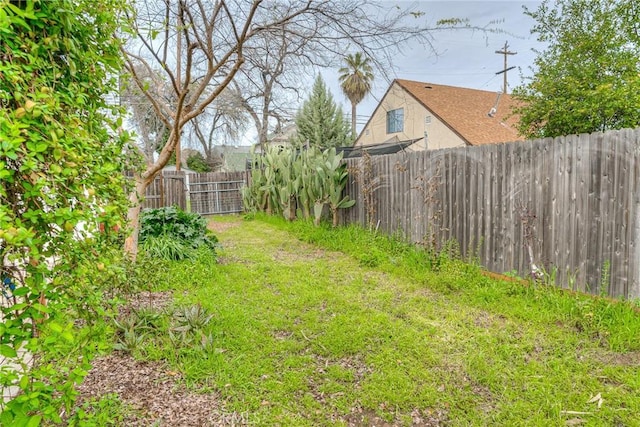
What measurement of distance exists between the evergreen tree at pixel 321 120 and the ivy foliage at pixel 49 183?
1754 cm

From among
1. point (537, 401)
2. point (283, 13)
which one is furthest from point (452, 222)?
point (283, 13)

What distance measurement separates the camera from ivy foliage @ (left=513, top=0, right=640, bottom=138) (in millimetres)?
7004

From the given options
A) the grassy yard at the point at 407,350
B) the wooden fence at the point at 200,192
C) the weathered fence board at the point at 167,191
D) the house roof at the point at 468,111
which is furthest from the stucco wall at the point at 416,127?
the grassy yard at the point at 407,350

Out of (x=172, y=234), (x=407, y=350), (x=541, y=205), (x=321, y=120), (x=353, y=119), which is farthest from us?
(x=321, y=120)

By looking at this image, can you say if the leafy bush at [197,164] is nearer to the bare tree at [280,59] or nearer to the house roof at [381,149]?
A: the house roof at [381,149]

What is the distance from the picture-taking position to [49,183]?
3.41 feet

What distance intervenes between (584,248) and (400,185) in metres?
2.59

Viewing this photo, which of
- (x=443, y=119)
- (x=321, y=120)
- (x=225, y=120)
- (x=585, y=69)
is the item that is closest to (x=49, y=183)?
(x=585, y=69)

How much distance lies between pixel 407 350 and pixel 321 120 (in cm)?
1736

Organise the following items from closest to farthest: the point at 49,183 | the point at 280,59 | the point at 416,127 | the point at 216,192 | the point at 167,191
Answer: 1. the point at 49,183
2. the point at 280,59
3. the point at 167,191
4. the point at 216,192
5. the point at 416,127

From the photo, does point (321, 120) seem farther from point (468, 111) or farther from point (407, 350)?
point (407, 350)

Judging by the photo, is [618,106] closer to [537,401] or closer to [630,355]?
[630,355]

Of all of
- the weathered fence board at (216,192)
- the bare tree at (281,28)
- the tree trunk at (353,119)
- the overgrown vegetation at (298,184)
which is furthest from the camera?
the tree trunk at (353,119)

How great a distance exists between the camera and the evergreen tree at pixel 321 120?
18734mm
